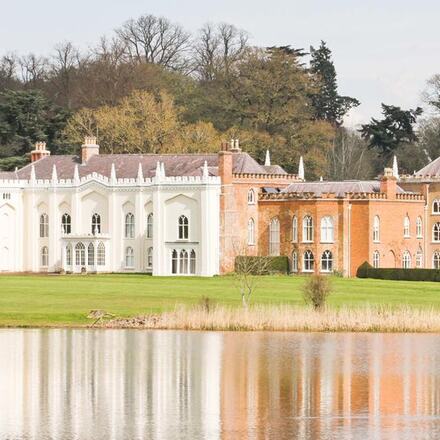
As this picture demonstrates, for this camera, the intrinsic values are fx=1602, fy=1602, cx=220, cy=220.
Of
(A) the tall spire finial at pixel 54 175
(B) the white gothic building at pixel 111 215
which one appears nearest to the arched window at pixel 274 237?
(B) the white gothic building at pixel 111 215

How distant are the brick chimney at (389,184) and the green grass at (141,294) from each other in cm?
909

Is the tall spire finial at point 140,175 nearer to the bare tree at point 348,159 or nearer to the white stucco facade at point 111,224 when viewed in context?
the white stucco facade at point 111,224

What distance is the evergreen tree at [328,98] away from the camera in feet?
477

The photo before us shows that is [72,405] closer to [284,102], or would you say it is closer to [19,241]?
[19,241]

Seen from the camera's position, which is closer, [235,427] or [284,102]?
[235,427]

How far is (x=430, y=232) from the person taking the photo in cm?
10081

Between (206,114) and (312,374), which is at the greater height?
(206,114)

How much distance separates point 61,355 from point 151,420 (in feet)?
39.2

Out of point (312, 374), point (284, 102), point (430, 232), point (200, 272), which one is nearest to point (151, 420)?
point (312, 374)

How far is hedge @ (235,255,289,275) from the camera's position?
8944 cm

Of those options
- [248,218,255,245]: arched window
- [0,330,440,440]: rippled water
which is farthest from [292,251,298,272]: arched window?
[0,330,440,440]: rippled water

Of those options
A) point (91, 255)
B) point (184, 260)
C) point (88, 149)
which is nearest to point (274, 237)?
point (184, 260)

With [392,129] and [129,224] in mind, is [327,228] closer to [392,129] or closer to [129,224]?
[129,224]

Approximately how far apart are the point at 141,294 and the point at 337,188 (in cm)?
2923
